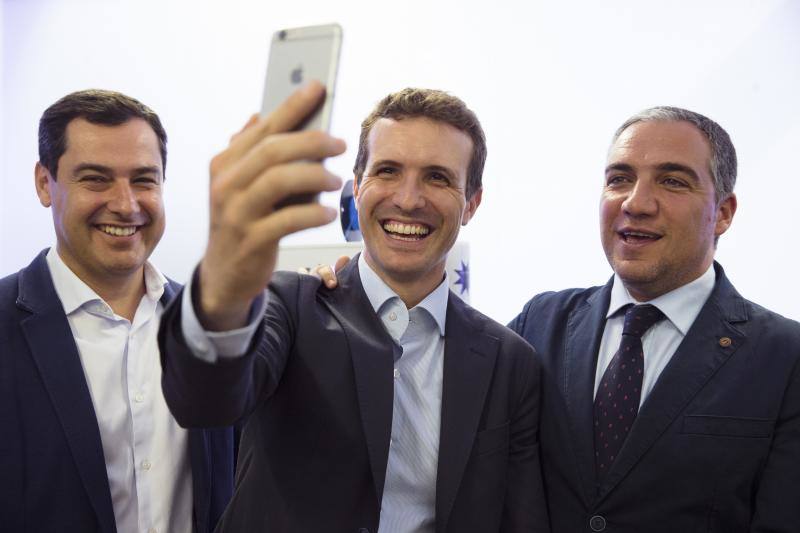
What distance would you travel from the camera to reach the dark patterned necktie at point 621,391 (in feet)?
5.81

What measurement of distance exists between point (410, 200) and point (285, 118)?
793 millimetres

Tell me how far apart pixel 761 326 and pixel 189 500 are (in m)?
1.49

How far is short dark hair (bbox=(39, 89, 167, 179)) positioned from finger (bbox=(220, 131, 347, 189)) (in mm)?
1291

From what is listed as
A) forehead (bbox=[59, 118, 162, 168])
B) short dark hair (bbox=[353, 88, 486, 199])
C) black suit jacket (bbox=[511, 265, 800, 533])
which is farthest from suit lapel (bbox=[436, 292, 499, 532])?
forehead (bbox=[59, 118, 162, 168])

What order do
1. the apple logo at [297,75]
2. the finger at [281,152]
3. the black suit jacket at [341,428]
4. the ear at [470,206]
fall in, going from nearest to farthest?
the finger at [281,152], the apple logo at [297,75], the black suit jacket at [341,428], the ear at [470,206]

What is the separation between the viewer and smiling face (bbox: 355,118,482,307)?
1.68 m

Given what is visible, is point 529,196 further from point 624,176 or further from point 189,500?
point 189,500

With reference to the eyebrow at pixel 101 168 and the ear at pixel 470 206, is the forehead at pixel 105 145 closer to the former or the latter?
the eyebrow at pixel 101 168

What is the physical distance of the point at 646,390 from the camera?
1.82 m

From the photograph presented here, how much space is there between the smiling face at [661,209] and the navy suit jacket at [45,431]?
4.52 feet

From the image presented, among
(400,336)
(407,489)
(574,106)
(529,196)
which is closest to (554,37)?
(574,106)

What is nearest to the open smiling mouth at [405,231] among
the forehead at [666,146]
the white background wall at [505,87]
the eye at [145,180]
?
the forehead at [666,146]

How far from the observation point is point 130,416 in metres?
1.83

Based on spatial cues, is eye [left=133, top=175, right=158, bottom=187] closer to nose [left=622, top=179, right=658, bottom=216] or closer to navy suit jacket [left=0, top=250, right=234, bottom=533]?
navy suit jacket [left=0, top=250, right=234, bottom=533]
